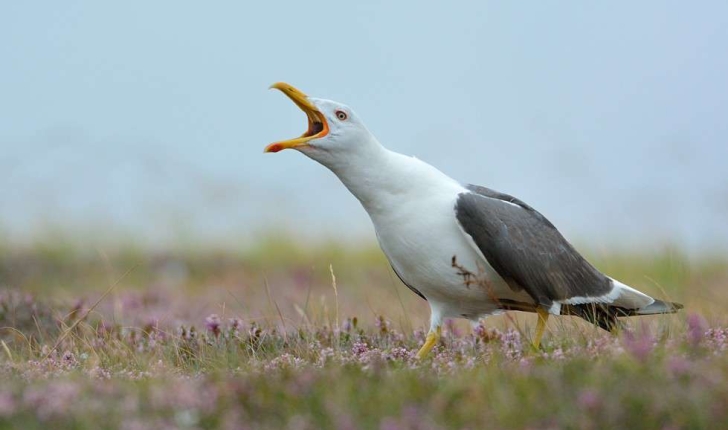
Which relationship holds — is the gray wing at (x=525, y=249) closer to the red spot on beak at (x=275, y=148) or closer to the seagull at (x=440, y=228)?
the seagull at (x=440, y=228)

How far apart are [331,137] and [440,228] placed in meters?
0.86

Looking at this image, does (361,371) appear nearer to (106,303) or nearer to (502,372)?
(502,372)

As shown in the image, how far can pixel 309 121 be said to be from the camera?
7.00 m

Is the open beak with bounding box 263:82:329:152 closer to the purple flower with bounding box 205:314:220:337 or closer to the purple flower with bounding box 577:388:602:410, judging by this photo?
the purple flower with bounding box 205:314:220:337

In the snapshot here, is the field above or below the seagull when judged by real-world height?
below

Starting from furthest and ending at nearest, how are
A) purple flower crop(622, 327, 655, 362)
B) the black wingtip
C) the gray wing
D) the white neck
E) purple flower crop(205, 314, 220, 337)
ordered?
purple flower crop(205, 314, 220, 337), the black wingtip, the white neck, the gray wing, purple flower crop(622, 327, 655, 362)

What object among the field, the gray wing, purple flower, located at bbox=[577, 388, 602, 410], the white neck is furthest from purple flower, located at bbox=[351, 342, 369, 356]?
purple flower, located at bbox=[577, 388, 602, 410]

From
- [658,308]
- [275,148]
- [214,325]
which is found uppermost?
[275,148]

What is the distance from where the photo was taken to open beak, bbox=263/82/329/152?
6.67 meters

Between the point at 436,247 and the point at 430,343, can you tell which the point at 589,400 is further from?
the point at 430,343

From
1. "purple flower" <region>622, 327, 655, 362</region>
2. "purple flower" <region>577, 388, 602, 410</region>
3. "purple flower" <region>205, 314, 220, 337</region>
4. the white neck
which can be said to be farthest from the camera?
"purple flower" <region>205, 314, 220, 337</region>

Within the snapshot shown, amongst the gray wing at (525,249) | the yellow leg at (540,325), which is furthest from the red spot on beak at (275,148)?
the yellow leg at (540,325)

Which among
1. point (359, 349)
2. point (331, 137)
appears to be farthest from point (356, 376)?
point (331, 137)

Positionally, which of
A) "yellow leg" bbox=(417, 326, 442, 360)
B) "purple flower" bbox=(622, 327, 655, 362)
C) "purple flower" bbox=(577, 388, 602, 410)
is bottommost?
"yellow leg" bbox=(417, 326, 442, 360)
